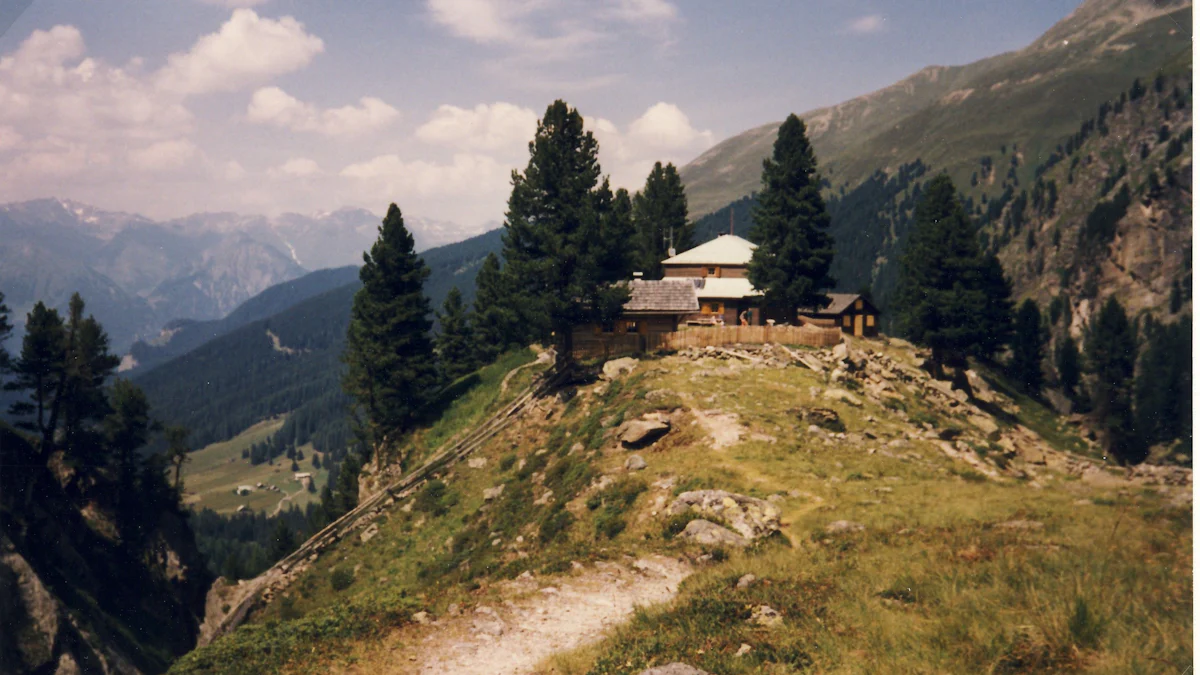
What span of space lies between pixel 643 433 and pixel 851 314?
2134 inches

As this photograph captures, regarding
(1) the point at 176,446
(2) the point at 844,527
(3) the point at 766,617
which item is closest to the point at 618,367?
(2) the point at 844,527

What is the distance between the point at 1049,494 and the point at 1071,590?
38.3 feet

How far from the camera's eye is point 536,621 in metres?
15.7

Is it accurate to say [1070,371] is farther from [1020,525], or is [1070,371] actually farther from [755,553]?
[755,553]

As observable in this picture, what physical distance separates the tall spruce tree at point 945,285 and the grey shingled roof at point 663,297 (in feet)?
83.6

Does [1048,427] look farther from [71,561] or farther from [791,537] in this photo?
[71,561]

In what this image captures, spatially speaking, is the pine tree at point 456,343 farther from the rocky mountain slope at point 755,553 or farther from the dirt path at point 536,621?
the dirt path at point 536,621

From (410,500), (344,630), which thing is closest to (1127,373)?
(410,500)

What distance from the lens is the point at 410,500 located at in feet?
141

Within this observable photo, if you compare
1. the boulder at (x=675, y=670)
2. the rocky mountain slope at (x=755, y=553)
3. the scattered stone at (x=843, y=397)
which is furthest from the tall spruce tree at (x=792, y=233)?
the boulder at (x=675, y=670)

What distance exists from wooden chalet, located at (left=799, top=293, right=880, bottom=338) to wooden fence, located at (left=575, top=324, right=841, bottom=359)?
2042 centimetres

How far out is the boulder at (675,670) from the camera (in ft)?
34.9

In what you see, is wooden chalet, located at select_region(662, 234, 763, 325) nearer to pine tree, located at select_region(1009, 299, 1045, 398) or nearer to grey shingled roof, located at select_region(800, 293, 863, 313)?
grey shingled roof, located at select_region(800, 293, 863, 313)

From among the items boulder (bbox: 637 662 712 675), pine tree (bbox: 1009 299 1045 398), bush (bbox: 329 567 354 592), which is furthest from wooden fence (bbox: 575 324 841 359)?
pine tree (bbox: 1009 299 1045 398)
